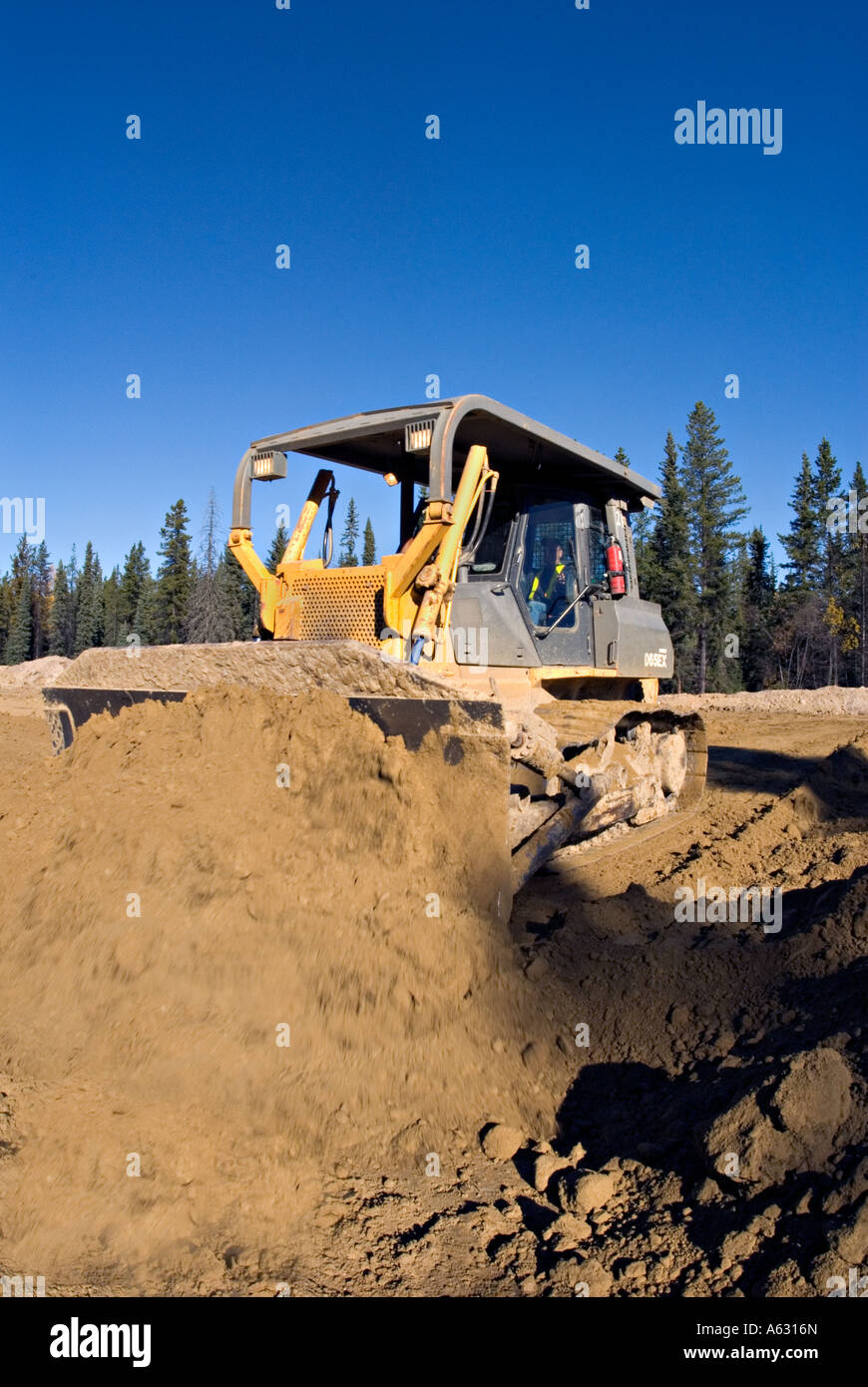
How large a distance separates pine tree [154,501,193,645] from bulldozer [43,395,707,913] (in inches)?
2162

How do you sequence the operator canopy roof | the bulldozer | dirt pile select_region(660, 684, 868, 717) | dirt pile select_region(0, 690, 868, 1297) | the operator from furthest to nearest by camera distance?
dirt pile select_region(660, 684, 868, 717), the operator, the operator canopy roof, the bulldozer, dirt pile select_region(0, 690, 868, 1297)

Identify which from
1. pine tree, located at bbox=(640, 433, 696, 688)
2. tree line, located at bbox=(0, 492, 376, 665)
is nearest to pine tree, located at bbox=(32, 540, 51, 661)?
tree line, located at bbox=(0, 492, 376, 665)

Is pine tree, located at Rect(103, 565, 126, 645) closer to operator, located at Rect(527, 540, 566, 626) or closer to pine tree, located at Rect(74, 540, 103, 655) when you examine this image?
pine tree, located at Rect(74, 540, 103, 655)

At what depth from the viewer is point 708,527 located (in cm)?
4794

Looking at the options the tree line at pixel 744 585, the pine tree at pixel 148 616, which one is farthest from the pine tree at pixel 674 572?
the pine tree at pixel 148 616

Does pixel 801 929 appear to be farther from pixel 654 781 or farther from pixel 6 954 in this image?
pixel 6 954

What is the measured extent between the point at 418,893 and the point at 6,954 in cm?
179

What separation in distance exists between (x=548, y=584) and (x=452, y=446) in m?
1.63

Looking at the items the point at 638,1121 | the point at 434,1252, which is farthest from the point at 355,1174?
the point at 638,1121

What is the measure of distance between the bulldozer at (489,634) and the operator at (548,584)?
0.6 inches

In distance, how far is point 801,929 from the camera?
454cm

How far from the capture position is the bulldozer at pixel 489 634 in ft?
15.9

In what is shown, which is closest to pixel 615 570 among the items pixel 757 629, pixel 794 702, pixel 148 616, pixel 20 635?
pixel 794 702

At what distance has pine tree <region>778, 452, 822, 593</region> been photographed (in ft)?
169
